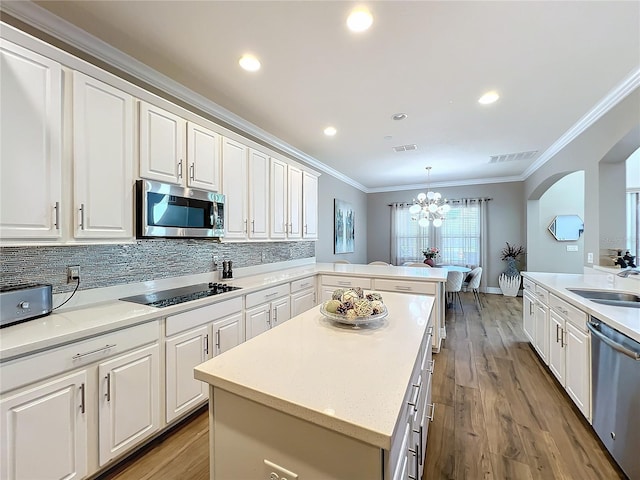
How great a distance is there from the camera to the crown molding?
244 centimetres

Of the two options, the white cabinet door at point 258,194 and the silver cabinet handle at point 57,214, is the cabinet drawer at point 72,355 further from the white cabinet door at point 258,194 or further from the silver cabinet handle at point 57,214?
the white cabinet door at point 258,194

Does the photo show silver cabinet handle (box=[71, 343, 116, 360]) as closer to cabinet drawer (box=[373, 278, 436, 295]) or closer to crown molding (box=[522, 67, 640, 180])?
cabinet drawer (box=[373, 278, 436, 295])

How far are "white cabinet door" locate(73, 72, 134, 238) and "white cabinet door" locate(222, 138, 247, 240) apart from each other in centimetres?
91

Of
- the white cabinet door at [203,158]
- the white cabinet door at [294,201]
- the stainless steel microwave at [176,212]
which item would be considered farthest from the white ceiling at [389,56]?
the stainless steel microwave at [176,212]

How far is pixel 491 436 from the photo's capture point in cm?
192

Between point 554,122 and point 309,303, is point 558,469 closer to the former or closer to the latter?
point 309,303

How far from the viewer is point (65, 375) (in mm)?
1349

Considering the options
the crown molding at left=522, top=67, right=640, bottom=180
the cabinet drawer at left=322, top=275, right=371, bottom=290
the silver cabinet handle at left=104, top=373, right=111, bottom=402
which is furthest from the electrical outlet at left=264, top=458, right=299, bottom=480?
the crown molding at left=522, top=67, right=640, bottom=180

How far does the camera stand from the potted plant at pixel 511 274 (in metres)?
6.23

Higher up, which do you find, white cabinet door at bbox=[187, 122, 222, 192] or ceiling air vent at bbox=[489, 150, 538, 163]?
ceiling air vent at bbox=[489, 150, 538, 163]

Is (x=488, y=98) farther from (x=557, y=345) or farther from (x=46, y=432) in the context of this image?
(x=46, y=432)

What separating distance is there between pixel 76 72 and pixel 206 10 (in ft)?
2.84

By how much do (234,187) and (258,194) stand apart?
0.38 meters

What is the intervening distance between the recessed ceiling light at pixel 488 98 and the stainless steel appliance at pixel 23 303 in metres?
3.87
